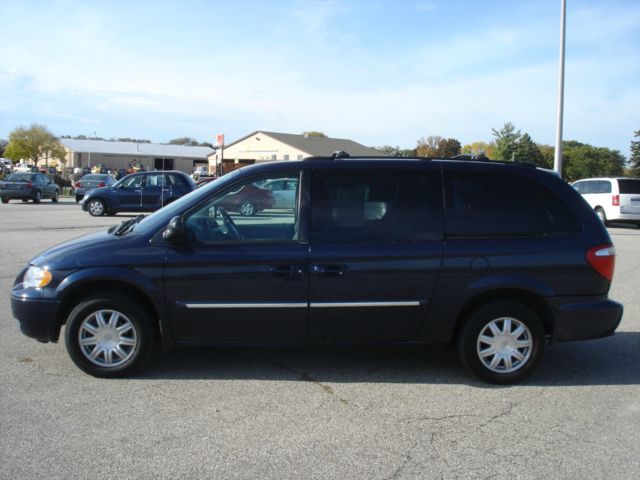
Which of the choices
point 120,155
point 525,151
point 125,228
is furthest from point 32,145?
point 125,228

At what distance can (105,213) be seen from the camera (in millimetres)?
22453

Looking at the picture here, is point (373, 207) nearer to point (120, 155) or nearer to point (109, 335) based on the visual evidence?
point (109, 335)

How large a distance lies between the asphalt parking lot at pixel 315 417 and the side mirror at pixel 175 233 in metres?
1.17

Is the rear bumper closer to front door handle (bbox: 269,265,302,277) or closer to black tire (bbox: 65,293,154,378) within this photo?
front door handle (bbox: 269,265,302,277)

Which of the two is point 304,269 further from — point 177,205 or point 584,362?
point 584,362

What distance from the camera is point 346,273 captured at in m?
4.77

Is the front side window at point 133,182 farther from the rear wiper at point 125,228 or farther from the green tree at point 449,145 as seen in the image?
the green tree at point 449,145

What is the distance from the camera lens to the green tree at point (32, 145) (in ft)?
292

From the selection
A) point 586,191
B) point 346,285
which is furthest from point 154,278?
point 586,191

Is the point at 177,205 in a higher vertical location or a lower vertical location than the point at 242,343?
higher

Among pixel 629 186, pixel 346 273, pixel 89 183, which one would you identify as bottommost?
pixel 346 273

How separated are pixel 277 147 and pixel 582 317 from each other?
7318 centimetres

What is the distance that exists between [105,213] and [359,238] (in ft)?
64.2

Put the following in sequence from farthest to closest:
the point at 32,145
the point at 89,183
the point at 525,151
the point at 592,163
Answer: the point at 32,145 < the point at 592,163 < the point at 525,151 < the point at 89,183
